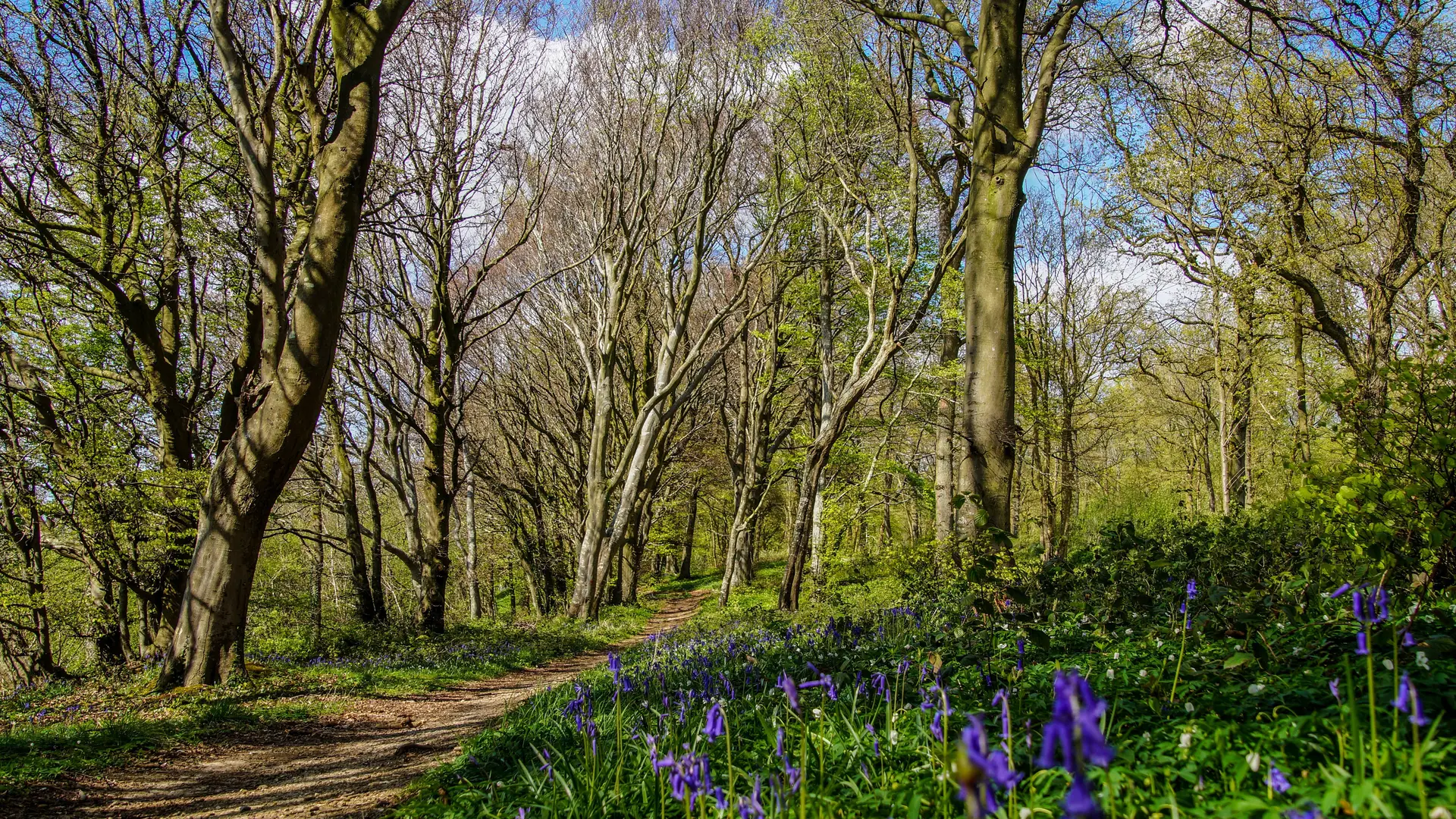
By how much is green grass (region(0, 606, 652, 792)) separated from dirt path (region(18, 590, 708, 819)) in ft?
Answer: 0.95

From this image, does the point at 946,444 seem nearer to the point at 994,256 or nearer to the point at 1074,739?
the point at 994,256

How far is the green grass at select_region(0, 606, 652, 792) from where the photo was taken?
5.23 metres

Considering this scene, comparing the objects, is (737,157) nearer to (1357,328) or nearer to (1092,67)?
(1092,67)

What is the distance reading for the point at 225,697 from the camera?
22.5 ft

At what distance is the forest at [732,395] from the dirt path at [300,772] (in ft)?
0.24

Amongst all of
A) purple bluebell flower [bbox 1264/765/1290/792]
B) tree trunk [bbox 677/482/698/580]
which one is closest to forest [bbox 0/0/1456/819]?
purple bluebell flower [bbox 1264/765/1290/792]

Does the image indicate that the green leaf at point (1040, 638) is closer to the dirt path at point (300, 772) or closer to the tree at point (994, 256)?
the tree at point (994, 256)

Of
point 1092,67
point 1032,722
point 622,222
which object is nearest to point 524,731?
point 1032,722

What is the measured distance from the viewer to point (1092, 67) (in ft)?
25.3

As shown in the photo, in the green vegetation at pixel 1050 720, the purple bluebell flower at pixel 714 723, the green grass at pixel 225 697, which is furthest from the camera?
the green grass at pixel 225 697

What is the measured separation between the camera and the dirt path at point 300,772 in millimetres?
4422

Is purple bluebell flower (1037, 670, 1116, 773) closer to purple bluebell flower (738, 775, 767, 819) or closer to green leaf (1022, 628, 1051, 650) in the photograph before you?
purple bluebell flower (738, 775, 767, 819)

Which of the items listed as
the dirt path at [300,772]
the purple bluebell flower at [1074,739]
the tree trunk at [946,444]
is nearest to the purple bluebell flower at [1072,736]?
the purple bluebell flower at [1074,739]

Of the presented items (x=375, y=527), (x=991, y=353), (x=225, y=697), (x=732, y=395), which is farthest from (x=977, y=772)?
(x=732, y=395)
